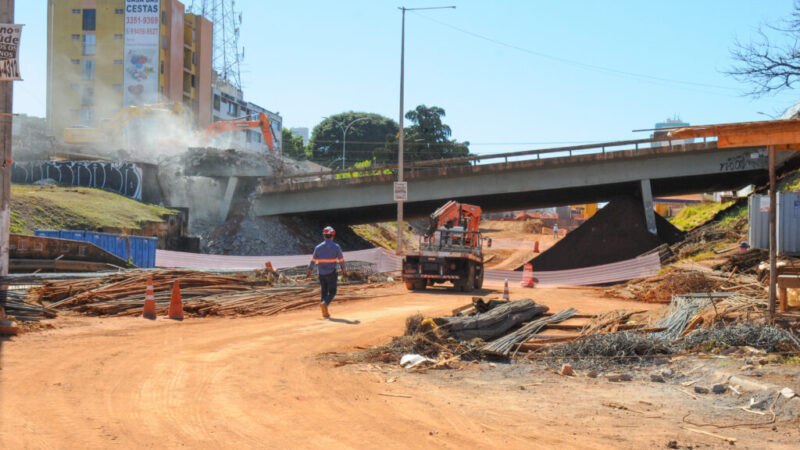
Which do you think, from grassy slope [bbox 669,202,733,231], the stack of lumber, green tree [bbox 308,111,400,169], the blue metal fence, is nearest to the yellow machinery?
the blue metal fence

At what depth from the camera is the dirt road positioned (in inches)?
239

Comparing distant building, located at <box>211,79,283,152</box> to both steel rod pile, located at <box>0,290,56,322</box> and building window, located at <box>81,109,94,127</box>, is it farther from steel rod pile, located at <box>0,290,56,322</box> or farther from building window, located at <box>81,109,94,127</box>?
steel rod pile, located at <box>0,290,56,322</box>

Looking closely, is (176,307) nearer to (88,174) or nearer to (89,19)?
(88,174)

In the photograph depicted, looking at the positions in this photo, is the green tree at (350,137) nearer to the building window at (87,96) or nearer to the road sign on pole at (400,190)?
the building window at (87,96)

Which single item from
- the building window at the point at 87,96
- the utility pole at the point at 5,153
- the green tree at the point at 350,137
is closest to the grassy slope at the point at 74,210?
the utility pole at the point at 5,153

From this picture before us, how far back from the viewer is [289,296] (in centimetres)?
1767

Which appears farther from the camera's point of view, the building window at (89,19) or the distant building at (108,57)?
the building window at (89,19)

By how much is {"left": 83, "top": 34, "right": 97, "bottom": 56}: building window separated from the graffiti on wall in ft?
121

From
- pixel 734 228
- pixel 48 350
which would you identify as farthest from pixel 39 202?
pixel 734 228

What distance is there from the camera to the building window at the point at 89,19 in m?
77.8

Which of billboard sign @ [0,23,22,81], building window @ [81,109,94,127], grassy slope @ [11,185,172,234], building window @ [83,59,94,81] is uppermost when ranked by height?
building window @ [83,59,94,81]

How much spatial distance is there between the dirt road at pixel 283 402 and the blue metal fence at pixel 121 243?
51.4ft

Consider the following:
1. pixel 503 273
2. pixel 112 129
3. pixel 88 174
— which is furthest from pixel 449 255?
pixel 112 129

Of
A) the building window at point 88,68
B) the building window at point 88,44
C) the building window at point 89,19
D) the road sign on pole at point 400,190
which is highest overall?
the building window at point 89,19
